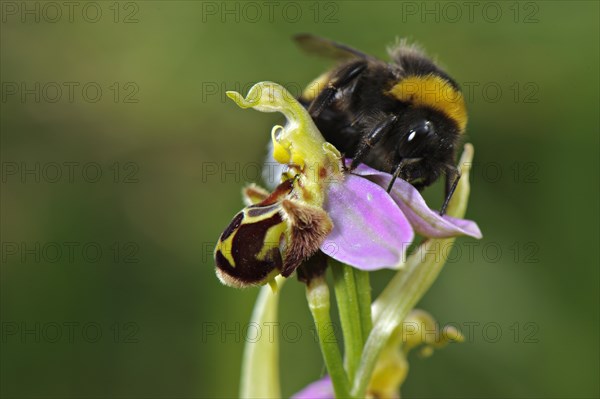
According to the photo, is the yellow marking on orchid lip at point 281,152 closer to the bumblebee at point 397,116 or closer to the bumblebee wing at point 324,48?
the bumblebee at point 397,116

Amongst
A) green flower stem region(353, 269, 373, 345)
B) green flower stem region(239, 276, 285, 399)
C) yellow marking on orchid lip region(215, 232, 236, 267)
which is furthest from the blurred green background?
yellow marking on orchid lip region(215, 232, 236, 267)

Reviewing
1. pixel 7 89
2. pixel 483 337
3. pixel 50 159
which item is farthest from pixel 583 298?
pixel 7 89

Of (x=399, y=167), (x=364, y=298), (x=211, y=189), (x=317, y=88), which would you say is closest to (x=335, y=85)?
(x=317, y=88)

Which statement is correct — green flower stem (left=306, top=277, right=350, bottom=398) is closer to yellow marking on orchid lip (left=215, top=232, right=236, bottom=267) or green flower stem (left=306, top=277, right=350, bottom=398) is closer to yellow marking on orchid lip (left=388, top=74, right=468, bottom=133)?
yellow marking on orchid lip (left=215, top=232, right=236, bottom=267)

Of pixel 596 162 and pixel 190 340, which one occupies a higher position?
pixel 596 162

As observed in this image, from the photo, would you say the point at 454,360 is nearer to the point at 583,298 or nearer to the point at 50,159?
the point at 583,298

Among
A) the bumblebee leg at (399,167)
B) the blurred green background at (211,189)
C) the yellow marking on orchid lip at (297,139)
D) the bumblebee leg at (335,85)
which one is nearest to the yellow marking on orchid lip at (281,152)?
the yellow marking on orchid lip at (297,139)
